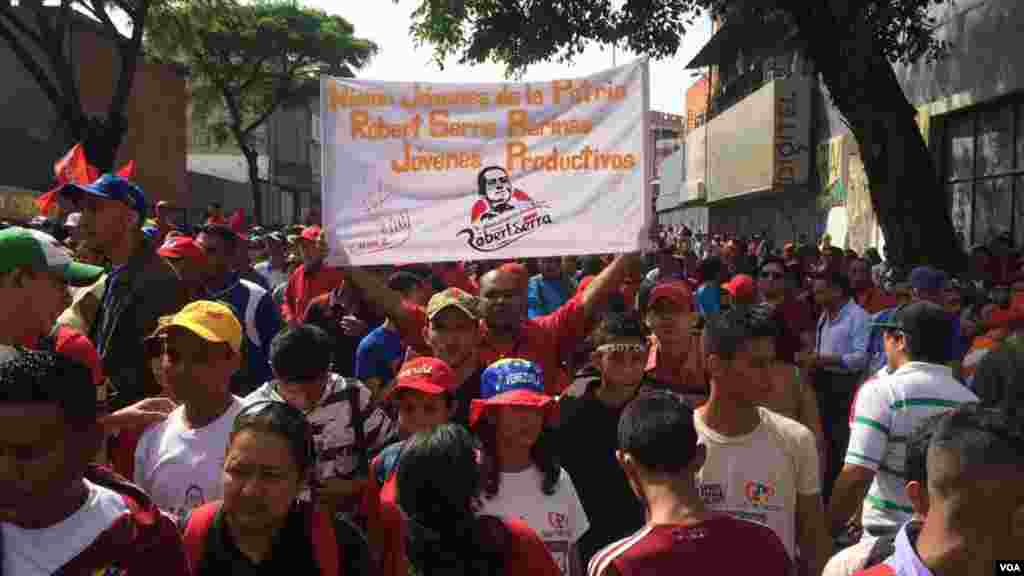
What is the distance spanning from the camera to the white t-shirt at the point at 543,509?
3492 mm

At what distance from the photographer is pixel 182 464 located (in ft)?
10.7

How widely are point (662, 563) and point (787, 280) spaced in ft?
18.9

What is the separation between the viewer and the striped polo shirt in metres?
3.83

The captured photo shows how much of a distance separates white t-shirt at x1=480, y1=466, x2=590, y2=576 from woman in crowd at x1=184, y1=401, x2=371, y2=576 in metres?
0.97

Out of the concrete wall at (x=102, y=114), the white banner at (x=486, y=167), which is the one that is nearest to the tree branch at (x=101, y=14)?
the concrete wall at (x=102, y=114)

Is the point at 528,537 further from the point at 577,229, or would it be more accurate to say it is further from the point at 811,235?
the point at 811,235

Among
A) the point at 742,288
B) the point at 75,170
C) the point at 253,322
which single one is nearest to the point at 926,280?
the point at 742,288

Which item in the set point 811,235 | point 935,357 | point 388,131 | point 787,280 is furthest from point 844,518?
point 811,235

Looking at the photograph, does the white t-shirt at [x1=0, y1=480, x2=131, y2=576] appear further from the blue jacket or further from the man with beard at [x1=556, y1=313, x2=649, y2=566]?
the blue jacket

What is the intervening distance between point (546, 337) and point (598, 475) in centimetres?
109

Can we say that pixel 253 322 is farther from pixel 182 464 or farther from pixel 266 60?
pixel 266 60

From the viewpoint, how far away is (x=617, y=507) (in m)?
4.00

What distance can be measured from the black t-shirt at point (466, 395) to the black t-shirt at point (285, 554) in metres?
1.60

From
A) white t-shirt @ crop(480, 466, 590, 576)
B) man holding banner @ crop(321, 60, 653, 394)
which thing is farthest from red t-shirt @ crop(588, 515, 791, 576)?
man holding banner @ crop(321, 60, 653, 394)
